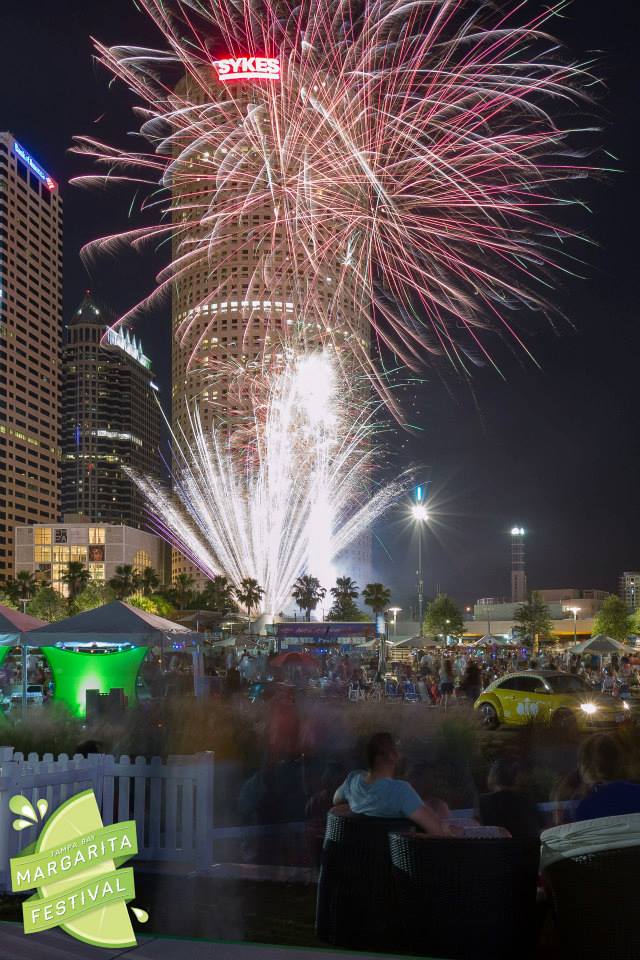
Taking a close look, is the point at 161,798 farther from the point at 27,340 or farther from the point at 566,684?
the point at 27,340

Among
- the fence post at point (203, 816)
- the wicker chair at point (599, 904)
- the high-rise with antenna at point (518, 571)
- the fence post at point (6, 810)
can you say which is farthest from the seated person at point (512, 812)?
the high-rise with antenna at point (518, 571)


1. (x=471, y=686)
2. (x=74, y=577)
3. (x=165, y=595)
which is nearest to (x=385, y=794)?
(x=471, y=686)

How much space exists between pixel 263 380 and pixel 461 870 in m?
41.3

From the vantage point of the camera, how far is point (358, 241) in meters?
26.0

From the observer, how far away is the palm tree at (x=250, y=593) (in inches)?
3467

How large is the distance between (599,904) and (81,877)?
278 cm

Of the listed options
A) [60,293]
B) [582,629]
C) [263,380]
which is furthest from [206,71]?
[60,293]

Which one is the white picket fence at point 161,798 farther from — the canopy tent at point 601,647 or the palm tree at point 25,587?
the palm tree at point 25,587

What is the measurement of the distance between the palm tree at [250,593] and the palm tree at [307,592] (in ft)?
40.6

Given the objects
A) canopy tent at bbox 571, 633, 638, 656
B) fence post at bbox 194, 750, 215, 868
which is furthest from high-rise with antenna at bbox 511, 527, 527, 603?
fence post at bbox 194, 750, 215, 868

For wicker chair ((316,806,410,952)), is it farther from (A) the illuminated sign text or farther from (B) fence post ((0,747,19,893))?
(A) the illuminated sign text

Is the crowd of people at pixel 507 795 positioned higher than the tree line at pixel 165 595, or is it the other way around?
the crowd of people at pixel 507 795

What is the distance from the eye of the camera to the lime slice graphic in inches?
209

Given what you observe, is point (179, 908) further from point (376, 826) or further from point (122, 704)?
point (122, 704)
